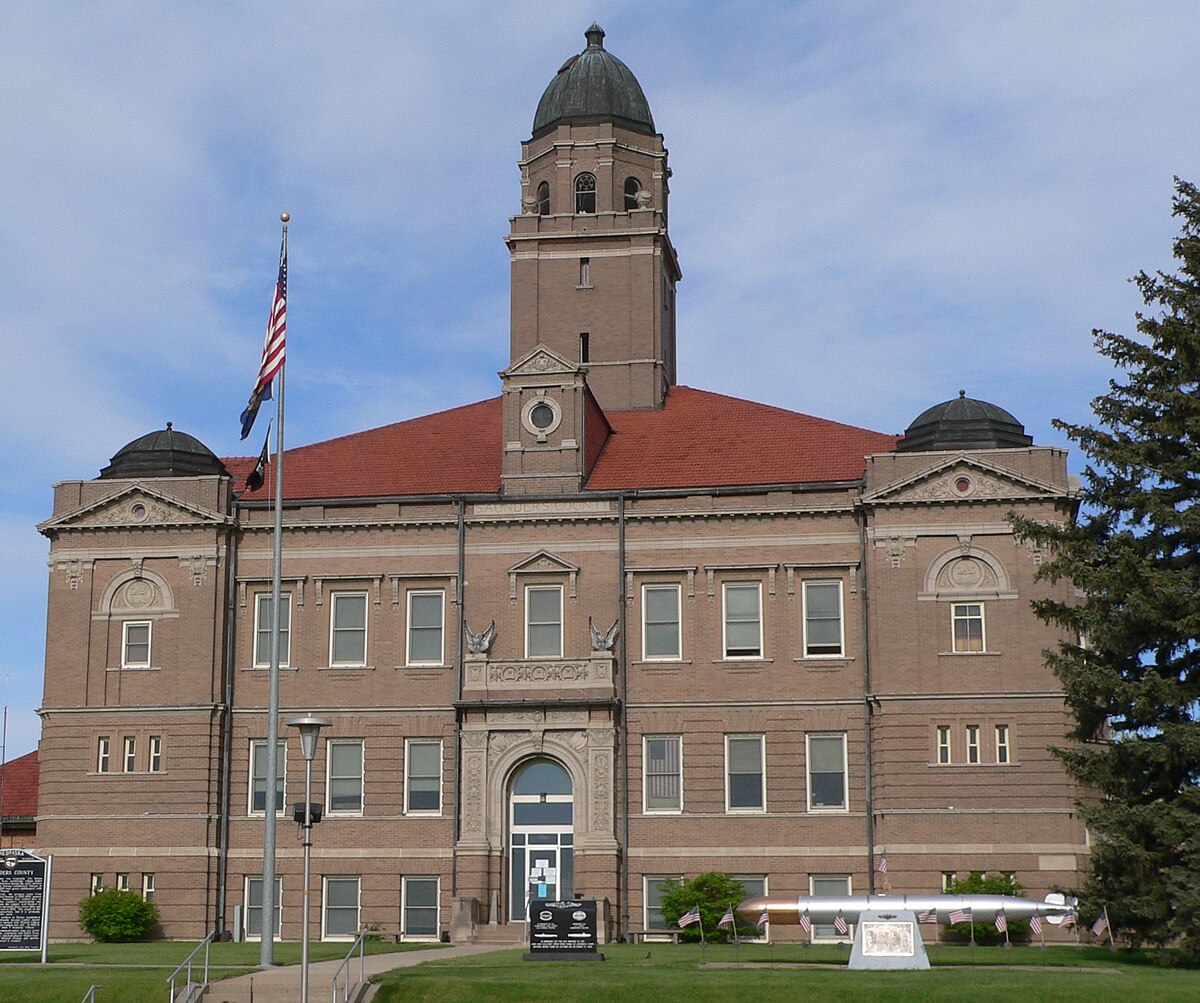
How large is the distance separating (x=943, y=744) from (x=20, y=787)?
1299 inches

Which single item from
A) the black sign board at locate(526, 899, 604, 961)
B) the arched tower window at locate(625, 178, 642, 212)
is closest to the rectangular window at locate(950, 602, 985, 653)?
the black sign board at locate(526, 899, 604, 961)

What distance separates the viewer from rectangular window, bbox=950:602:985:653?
4638 cm

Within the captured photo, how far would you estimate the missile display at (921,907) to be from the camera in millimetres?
42312

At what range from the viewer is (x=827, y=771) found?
47094mm

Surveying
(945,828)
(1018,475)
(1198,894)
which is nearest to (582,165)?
(1018,475)

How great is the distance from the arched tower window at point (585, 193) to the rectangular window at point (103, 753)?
73.9 feet

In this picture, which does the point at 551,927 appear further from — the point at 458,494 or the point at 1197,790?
the point at 458,494

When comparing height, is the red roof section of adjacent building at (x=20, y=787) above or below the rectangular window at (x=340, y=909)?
above

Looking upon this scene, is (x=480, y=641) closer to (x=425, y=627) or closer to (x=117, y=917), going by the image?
(x=425, y=627)

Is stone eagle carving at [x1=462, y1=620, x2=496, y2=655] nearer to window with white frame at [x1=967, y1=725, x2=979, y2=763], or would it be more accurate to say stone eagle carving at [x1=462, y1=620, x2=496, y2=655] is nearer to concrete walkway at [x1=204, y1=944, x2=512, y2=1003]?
window with white frame at [x1=967, y1=725, x2=979, y2=763]

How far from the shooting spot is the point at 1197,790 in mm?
32406

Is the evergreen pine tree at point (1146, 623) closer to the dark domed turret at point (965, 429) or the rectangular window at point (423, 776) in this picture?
the dark domed turret at point (965, 429)

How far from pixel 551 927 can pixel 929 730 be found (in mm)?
14489

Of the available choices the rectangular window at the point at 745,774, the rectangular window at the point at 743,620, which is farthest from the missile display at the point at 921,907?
the rectangular window at the point at 743,620
